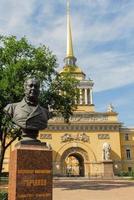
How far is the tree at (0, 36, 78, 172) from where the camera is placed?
934 inches

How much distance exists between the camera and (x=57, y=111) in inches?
1096

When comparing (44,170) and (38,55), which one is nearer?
(44,170)

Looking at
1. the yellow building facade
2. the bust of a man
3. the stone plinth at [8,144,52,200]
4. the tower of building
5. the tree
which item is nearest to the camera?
the stone plinth at [8,144,52,200]

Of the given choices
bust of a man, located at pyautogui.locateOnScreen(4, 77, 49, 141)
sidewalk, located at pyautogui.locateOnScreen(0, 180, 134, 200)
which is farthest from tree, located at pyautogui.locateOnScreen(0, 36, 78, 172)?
bust of a man, located at pyautogui.locateOnScreen(4, 77, 49, 141)

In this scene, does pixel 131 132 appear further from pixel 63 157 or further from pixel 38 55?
pixel 38 55

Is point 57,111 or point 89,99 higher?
point 89,99

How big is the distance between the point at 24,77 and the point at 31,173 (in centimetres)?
1519

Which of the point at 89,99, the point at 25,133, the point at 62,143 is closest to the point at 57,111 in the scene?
the point at 25,133

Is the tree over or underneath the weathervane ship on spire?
underneath

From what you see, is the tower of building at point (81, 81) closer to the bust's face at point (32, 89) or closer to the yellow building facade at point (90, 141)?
the yellow building facade at point (90, 141)

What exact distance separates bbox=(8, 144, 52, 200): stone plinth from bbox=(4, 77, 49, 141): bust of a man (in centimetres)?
60

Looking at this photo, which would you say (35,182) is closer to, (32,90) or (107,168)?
(32,90)

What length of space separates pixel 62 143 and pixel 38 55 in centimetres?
3046

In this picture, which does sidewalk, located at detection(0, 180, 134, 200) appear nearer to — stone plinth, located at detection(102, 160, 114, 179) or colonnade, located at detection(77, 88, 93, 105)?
stone plinth, located at detection(102, 160, 114, 179)
